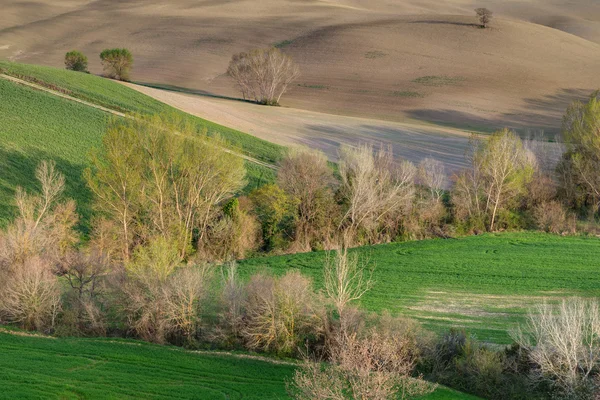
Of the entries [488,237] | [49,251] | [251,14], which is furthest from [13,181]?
[251,14]

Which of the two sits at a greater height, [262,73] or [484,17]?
[484,17]

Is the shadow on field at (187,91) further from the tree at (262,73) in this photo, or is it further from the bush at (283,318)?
the bush at (283,318)

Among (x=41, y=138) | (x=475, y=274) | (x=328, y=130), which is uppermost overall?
(x=41, y=138)

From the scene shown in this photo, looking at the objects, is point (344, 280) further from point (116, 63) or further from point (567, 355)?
point (116, 63)

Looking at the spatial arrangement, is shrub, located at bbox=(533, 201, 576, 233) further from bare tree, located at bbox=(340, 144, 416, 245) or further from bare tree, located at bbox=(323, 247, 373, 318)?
bare tree, located at bbox=(323, 247, 373, 318)

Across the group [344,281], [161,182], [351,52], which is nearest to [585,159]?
[344,281]
